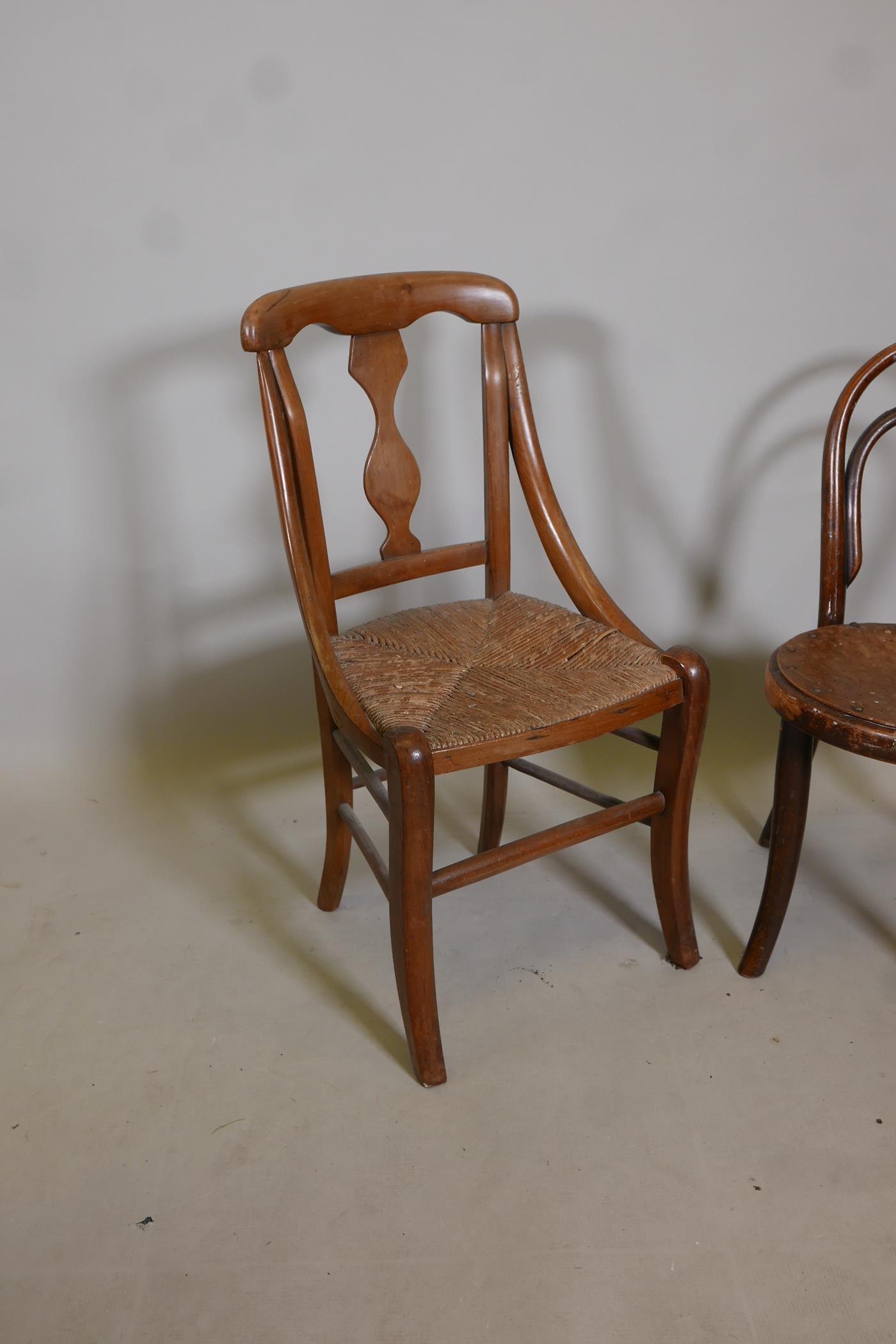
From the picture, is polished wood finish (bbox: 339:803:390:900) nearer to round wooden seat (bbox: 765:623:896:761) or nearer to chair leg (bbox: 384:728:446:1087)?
chair leg (bbox: 384:728:446:1087)

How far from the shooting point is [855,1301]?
1.14 meters

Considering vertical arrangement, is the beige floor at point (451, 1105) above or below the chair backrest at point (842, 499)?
below

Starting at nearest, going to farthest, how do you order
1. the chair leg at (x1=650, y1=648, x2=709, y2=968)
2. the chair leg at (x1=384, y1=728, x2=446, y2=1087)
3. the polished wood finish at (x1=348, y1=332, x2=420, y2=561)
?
the chair leg at (x1=384, y1=728, x2=446, y2=1087) → the chair leg at (x1=650, y1=648, x2=709, y2=968) → the polished wood finish at (x1=348, y1=332, x2=420, y2=561)

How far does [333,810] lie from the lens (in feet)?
5.63

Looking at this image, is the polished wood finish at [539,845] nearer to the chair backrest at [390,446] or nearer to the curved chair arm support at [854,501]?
the chair backrest at [390,446]

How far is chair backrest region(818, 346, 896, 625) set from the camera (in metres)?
1.61

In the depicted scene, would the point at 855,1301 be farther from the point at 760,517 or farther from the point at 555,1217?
the point at 760,517

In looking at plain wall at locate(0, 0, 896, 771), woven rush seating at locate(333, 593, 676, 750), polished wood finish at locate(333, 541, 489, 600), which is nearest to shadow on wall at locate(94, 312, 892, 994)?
plain wall at locate(0, 0, 896, 771)

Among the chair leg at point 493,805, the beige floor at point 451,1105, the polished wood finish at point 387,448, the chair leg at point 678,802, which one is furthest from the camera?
the chair leg at point 493,805

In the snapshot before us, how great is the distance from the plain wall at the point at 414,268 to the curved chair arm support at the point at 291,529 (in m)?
0.50

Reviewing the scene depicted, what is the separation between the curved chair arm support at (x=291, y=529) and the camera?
4.74 feet

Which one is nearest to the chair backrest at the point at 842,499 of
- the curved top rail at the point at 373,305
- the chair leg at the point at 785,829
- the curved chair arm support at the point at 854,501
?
the curved chair arm support at the point at 854,501

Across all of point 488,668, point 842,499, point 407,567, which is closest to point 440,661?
point 488,668

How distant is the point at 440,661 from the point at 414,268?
79cm
